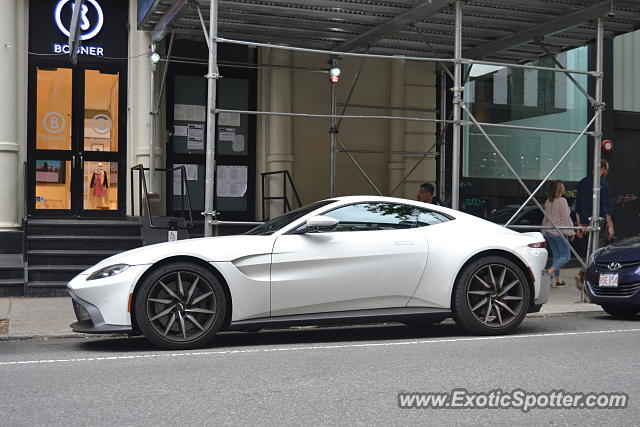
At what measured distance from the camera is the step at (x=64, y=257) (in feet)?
41.6

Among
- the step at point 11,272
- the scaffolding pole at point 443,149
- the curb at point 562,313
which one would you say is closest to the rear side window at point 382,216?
the curb at point 562,313

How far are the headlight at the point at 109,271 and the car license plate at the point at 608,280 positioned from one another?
19.5 feet

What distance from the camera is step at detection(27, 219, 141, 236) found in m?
A: 13.5

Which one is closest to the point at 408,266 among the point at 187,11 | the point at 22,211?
the point at 187,11

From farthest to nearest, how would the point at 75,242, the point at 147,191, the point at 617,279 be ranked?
1. the point at 147,191
2. the point at 75,242
3. the point at 617,279

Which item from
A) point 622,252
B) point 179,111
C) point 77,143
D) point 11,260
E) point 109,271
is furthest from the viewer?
point 179,111

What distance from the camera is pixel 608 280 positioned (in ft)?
34.7

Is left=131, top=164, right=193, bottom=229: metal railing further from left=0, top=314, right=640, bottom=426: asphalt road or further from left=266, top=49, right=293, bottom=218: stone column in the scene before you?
left=0, top=314, right=640, bottom=426: asphalt road

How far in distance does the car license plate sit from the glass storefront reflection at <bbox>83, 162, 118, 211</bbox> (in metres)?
8.64

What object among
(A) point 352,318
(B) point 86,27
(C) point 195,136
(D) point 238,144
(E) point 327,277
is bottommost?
(A) point 352,318

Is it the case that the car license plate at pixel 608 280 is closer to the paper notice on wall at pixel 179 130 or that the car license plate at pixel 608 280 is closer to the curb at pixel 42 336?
the curb at pixel 42 336

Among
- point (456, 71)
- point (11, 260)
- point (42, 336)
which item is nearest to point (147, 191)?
point (11, 260)

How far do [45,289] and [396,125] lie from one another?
7.85 m

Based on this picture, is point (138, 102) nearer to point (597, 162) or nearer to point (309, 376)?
point (597, 162)
